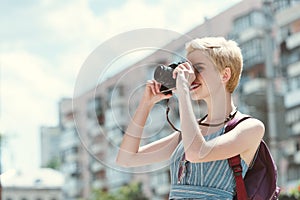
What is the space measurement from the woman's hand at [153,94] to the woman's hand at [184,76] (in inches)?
2.6

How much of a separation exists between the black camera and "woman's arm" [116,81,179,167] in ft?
0.12

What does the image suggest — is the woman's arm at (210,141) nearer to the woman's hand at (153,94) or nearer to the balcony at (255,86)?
the woman's hand at (153,94)

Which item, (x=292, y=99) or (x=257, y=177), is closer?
(x=257, y=177)

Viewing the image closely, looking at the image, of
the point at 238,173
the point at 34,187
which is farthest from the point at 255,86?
the point at 238,173

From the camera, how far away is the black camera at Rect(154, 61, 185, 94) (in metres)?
1.23

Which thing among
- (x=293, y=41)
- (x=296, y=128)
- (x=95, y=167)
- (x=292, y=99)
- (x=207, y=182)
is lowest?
(x=207, y=182)

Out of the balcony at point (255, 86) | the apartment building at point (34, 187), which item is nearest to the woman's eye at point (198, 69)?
the apartment building at point (34, 187)

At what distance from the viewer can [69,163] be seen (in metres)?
35.3

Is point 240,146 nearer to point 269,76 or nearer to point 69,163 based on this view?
point 269,76

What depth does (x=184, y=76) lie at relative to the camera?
121cm

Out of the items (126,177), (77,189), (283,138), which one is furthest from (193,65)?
(77,189)

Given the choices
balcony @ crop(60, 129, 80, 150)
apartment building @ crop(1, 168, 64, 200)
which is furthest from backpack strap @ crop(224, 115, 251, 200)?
balcony @ crop(60, 129, 80, 150)

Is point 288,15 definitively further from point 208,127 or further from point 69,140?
point 208,127

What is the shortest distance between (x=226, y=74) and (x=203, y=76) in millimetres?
46
